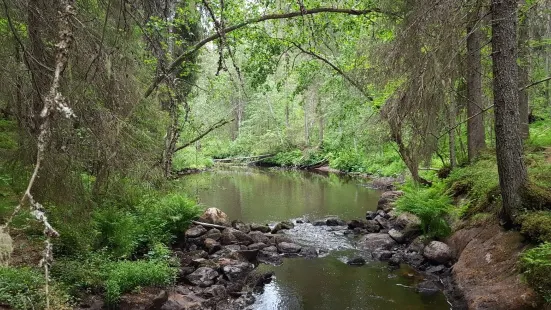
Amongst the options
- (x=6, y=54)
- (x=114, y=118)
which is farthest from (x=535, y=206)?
(x=6, y=54)

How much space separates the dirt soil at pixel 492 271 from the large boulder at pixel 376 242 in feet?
7.78

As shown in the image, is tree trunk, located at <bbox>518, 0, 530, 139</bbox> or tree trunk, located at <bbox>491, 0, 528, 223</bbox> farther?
tree trunk, located at <bbox>518, 0, 530, 139</bbox>

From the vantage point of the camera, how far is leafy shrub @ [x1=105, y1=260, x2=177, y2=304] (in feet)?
19.9

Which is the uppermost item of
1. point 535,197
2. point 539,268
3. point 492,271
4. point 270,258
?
point 535,197

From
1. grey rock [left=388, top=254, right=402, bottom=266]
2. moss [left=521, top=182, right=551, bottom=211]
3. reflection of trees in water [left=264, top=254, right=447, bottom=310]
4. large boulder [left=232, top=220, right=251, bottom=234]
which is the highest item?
moss [left=521, top=182, right=551, bottom=211]

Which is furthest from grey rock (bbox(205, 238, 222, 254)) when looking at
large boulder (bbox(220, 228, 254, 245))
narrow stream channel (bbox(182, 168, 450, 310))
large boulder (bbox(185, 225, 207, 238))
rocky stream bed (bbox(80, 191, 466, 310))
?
narrow stream channel (bbox(182, 168, 450, 310))

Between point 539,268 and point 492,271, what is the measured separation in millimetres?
1348

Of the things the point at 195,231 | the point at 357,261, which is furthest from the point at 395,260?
the point at 195,231

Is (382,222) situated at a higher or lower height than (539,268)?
lower

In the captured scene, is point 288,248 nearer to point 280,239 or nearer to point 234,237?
point 280,239

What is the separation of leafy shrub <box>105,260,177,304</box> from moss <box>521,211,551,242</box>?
6.14 meters

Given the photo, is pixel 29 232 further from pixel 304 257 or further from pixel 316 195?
pixel 316 195

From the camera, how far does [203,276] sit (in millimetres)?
8141

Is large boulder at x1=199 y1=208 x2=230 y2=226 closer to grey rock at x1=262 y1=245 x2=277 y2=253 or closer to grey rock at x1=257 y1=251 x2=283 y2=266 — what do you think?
grey rock at x1=262 y1=245 x2=277 y2=253
